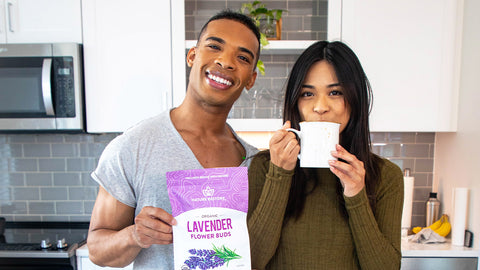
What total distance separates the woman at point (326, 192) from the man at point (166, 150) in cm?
16

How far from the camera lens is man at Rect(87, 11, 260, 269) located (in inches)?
31.6

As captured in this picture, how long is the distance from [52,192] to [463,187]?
2492 millimetres

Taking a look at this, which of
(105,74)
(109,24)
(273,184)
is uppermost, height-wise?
(109,24)

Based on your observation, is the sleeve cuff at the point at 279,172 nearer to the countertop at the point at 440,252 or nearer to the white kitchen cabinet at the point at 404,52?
the white kitchen cabinet at the point at 404,52

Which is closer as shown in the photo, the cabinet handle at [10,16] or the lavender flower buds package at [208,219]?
the lavender flower buds package at [208,219]

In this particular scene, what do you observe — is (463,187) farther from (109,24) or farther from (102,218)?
(109,24)

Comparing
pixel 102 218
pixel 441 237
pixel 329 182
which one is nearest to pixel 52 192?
pixel 102 218

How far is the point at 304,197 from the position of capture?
34.1 inches

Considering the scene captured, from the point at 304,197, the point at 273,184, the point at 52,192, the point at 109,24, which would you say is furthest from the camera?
the point at 52,192

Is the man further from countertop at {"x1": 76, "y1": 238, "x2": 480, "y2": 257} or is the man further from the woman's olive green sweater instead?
countertop at {"x1": 76, "y1": 238, "x2": 480, "y2": 257}

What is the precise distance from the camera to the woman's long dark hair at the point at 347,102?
2.74 feet

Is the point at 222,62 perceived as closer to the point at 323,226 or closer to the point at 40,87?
the point at 323,226

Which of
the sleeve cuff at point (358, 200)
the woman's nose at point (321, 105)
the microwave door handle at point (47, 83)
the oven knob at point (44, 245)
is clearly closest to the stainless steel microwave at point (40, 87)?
the microwave door handle at point (47, 83)

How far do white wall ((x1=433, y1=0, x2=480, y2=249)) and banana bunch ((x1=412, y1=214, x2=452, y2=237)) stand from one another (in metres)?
0.06
